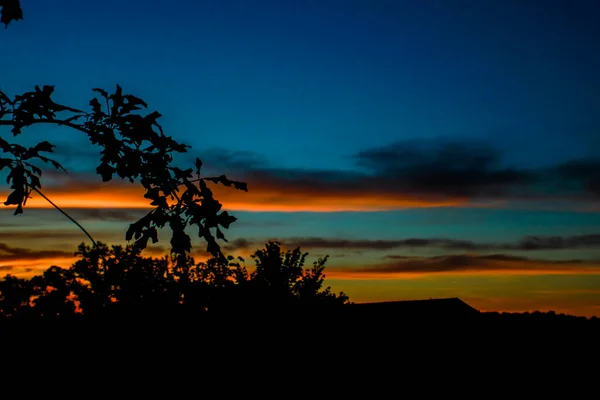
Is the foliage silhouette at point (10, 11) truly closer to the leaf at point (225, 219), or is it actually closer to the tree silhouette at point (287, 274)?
the leaf at point (225, 219)

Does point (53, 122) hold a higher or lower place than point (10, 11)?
lower

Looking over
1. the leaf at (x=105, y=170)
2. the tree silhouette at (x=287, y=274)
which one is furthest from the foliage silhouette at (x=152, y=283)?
the leaf at (x=105, y=170)

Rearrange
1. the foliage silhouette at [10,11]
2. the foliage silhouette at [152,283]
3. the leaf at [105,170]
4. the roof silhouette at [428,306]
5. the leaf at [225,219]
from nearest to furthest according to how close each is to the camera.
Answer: the foliage silhouette at [10,11] → the leaf at [225,219] → the leaf at [105,170] → the roof silhouette at [428,306] → the foliage silhouette at [152,283]

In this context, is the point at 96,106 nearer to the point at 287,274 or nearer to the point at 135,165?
Answer: the point at 135,165

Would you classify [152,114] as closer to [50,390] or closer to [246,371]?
[246,371]

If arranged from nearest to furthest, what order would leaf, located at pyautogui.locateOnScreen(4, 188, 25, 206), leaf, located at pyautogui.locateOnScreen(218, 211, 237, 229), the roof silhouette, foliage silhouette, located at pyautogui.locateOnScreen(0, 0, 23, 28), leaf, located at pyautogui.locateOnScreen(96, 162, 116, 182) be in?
foliage silhouette, located at pyautogui.locateOnScreen(0, 0, 23, 28) < leaf, located at pyautogui.locateOnScreen(4, 188, 25, 206) < leaf, located at pyautogui.locateOnScreen(218, 211, 237, 229) < leaf, located at pyautogui.locateOnScreen(96, 162, 116, 182) < the roof silhouette

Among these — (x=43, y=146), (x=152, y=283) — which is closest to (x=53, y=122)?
(x=43, y=146)

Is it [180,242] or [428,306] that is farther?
[428,306]

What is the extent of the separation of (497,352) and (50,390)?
9.29m

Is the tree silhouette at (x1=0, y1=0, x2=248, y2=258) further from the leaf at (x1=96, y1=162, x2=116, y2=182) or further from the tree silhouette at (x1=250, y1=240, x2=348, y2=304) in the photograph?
the tree silhouette at (x1=250, y1=240, x2=348, y2=304)

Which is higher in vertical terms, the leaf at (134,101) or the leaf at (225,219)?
the leaf at (134,101)

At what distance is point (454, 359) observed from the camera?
1300 centimetres

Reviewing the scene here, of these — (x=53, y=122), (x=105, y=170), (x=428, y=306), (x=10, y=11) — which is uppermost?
(x=10, y=11)

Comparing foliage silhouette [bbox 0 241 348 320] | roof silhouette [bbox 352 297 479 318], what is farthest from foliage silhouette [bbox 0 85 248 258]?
foliage silhouette [bbox 0 241 348 320]
